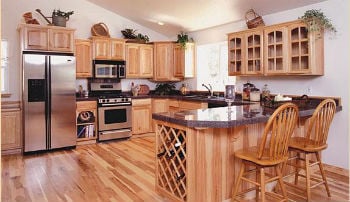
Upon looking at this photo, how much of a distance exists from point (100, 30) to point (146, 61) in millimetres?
1197

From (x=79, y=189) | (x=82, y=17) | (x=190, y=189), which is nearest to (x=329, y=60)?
(x=190, y=189)

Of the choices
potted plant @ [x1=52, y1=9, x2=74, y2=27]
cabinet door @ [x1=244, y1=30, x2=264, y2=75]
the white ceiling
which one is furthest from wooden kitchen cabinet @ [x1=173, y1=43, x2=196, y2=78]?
potted plant @ [x1=52, y1=9, x2=74, y2=27]

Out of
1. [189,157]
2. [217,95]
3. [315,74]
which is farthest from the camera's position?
[217,95]

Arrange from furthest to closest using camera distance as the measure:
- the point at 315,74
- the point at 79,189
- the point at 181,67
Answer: the point at 181,67 < the point at 315,74 < the point at 79,189

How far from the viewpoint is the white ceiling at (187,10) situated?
428 cm

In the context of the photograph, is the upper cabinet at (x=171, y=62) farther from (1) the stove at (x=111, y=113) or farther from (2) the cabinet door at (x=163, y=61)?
(1) the stove at (x=111, y=113)

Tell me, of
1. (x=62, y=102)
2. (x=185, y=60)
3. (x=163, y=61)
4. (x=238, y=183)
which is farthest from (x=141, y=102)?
(x=238, y=183)

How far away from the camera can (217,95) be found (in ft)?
18.2

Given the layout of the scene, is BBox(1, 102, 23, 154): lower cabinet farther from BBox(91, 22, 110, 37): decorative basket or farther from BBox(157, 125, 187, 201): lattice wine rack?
BBox(157, 125, 187, 201): lattice wine rack

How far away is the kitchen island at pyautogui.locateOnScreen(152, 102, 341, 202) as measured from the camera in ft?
8.09

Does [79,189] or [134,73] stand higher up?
[134,73]

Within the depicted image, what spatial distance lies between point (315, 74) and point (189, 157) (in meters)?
2.28

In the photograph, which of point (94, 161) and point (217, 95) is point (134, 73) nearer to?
point (217, 95)

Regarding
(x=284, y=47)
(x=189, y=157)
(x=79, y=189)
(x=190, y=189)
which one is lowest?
(x=79, y=189)
